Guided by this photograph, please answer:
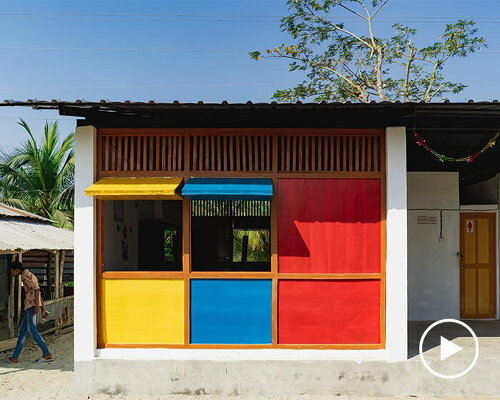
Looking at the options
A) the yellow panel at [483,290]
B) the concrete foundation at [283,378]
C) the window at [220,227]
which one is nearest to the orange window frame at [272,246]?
the concrete foundation at [283,378]

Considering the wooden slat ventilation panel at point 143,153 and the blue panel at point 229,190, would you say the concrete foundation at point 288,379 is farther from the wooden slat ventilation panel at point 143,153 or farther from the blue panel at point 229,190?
the wooden slat ventilation panel at point 143,153

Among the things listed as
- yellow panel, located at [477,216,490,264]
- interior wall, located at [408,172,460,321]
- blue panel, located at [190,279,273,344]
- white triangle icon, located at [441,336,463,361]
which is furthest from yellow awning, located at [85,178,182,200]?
yellow panel, located at [477,216,490,264]

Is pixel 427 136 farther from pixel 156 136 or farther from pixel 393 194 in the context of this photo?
pixel 156 136

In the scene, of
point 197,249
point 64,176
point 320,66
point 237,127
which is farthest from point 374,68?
point 237,127

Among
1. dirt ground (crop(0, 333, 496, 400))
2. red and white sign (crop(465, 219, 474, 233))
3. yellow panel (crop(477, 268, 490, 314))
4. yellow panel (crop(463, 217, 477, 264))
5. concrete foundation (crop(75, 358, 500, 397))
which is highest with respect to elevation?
red and white sign (crop(465, 219, 474, 233))

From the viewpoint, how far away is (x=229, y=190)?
20.0 ft

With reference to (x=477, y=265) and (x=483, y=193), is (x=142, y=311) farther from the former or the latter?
(x=483, y=193)

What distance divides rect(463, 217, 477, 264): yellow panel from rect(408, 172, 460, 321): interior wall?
0.28 metres

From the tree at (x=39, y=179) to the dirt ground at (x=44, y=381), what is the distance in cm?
1082

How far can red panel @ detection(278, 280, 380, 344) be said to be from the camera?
6.33m

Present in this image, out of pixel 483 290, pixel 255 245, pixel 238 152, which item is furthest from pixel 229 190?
pixel 255 245

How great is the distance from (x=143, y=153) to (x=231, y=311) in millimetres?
2376

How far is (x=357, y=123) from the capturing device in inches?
253

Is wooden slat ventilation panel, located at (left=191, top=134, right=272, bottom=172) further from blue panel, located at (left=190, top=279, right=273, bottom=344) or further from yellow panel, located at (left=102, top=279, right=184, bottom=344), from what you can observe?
yellow panel, located at (left=102, top=279, right=184, bottom=344)
